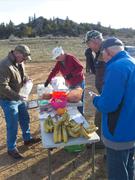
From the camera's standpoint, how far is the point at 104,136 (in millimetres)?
3605

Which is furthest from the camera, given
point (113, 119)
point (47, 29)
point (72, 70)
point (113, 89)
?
point (47, 29)

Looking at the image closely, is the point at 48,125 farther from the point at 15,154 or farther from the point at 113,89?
the point at 15,154

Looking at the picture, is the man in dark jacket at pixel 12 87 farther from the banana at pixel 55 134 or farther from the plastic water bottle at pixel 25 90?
the banana at pixel 55 134

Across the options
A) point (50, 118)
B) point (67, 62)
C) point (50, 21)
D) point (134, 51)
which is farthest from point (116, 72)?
point (50, 21)

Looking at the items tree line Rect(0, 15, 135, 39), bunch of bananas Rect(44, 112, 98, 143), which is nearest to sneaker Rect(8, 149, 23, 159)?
bunch of bananas Rect(44, 112, 98, 143)

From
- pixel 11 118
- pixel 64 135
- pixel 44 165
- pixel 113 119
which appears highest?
pixel 113 119

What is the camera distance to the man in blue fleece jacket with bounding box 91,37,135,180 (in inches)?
128

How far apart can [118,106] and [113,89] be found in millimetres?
200

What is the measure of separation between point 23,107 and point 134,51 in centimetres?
688

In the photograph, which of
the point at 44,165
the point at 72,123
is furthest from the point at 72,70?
the point at 72,123

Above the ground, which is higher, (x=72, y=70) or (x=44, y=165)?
(x=72, y=70)

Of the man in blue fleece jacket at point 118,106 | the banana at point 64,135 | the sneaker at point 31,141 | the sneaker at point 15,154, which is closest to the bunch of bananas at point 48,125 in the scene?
the banana at point 64,135

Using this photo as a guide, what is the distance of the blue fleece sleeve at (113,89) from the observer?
3.23 meters

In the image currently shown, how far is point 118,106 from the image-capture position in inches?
132
